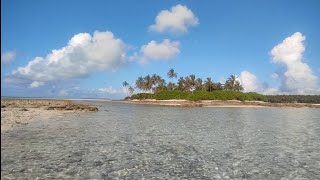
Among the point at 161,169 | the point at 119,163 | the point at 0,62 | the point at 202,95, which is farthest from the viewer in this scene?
the point at 202,95

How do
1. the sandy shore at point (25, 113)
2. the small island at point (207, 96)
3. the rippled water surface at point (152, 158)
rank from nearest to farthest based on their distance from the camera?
the rippled water surface at point (152, 158) → the sandy shore at point (25, 113) → the small island at point (207, 96)

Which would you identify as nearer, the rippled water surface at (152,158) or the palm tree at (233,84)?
the rippled water surface at (152,158)

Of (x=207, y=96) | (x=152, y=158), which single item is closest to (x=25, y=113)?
(x=152, y=158)

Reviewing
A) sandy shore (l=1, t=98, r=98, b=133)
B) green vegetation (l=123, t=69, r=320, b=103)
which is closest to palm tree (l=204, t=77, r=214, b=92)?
green vegetation (l=123, t=69, r=320, b=103)

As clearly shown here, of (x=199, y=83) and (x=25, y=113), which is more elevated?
(x=199, y=83)

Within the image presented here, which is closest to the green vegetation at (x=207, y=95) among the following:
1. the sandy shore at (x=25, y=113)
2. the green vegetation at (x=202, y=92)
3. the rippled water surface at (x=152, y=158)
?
the green vegetation at (x=202, y=92)

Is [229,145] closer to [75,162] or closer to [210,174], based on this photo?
[210,174]

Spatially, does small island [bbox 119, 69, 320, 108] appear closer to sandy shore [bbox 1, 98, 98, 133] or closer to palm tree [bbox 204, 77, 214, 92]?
palm tree [bbox 204, 77, 214, 92]

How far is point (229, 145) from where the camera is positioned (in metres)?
24.6

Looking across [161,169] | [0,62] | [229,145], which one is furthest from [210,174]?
[0,62]

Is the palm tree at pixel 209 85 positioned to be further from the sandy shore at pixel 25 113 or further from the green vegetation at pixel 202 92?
the sandy shore at pixel 25 113

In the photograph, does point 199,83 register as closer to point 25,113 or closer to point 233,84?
point 233,84

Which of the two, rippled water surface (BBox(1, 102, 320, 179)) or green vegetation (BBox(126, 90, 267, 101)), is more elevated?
green vegetation (BBox(126, 90, 267, 101))

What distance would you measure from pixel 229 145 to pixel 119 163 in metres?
10.7
